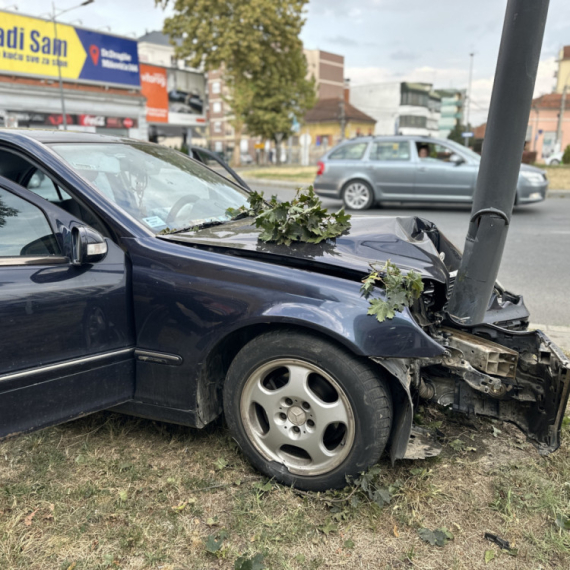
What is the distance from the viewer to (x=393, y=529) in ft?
7.55

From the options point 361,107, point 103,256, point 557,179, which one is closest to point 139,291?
point 103,256

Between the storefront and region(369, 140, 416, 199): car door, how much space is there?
67.9 feet

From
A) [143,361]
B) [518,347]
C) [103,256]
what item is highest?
[103,256]

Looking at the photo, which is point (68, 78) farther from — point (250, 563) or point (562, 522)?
point (562, 522)

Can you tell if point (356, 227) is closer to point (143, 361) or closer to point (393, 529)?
point (143, 361)

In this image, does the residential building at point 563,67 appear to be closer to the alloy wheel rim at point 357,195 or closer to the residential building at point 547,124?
the residential building at point 547,124

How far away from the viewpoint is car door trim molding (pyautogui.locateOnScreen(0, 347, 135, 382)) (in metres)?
2.34

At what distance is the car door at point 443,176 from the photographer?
38.9 feet

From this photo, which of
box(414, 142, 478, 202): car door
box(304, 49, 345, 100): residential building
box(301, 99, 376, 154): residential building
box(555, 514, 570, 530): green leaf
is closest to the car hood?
box(555, 514, 570, 530): green leaf

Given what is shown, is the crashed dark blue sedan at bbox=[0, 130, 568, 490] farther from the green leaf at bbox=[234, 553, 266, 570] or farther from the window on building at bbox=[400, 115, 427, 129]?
the window on building at bbox=[400, 115, 427, 129]

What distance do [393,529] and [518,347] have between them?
996 millimetres

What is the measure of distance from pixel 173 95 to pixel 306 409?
140ft

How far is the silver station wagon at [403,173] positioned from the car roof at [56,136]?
952cm

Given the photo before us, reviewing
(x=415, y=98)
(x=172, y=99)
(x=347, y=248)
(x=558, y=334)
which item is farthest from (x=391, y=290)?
(x=415, y=98)
